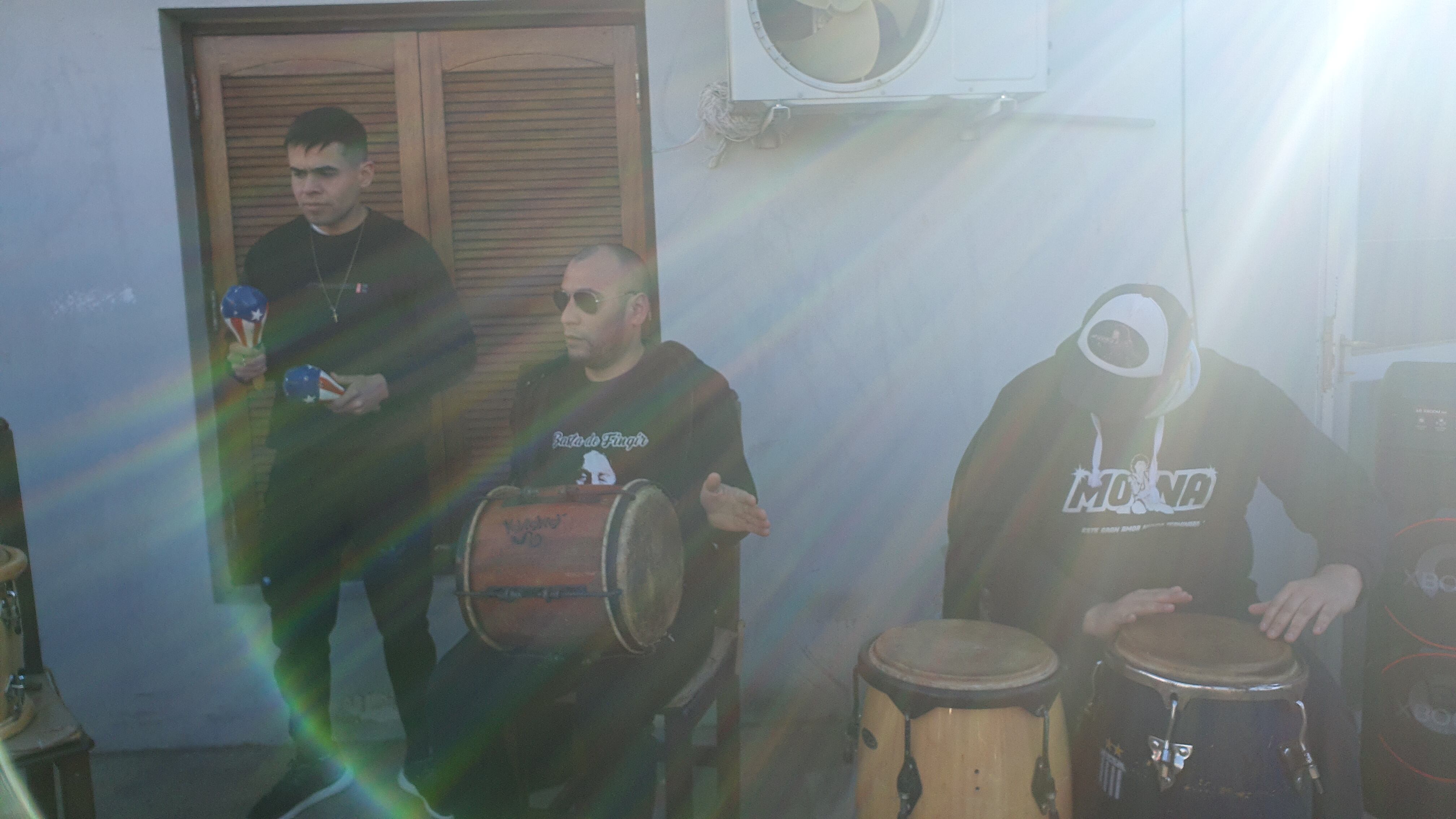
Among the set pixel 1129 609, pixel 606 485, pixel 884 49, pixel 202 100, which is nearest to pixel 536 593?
pixel 606 485

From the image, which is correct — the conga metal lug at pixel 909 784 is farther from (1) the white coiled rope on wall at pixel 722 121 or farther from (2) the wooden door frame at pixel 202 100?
(1) the white coiled rope on wall at pixel 722 121

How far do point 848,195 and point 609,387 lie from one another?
1226 millimetres

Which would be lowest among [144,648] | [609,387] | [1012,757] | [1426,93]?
[144,648]

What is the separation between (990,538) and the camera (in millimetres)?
2742

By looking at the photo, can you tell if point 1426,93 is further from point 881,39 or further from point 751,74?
point 751,74

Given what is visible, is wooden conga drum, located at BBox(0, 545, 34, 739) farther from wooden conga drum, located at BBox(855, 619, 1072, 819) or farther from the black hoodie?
the black hoodie

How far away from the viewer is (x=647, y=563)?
246 centimetres

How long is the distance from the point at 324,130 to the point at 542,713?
1.89 metres

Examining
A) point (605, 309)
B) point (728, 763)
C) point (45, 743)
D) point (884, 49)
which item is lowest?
point (728, 763)

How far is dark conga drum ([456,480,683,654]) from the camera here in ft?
7.75

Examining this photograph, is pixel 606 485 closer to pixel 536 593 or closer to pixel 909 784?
pixel 536 593

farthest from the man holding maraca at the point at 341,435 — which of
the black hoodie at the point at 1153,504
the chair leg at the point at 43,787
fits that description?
the black hoodie at the point at 1153,504

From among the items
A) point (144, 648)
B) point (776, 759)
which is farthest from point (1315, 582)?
point (144, 648)

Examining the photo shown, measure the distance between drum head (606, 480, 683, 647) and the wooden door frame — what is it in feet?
4.12
